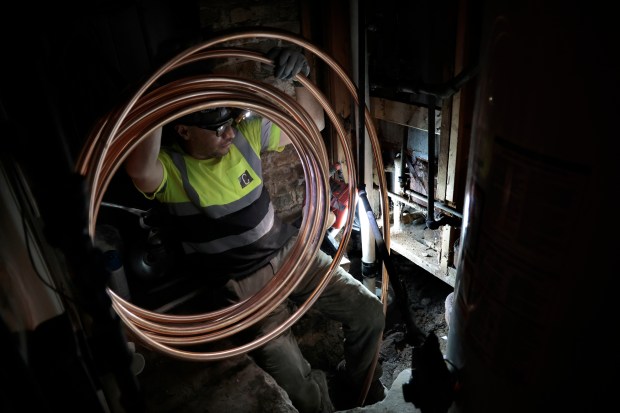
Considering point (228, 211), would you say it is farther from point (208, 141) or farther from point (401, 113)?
point (401, 113)

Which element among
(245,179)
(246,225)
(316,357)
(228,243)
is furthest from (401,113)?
(316,357)

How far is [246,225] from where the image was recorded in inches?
85.4

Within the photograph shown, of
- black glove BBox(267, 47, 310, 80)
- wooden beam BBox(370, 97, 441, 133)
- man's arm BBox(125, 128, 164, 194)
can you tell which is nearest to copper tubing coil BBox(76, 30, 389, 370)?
black glove BBox(267, 47, 310, 80)

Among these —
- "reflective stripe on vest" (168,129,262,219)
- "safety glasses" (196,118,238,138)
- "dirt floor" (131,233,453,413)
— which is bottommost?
"dirt floor" (131,233,453,413)

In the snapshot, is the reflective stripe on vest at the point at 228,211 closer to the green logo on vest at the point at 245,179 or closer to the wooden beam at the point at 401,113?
the green logo on vest at the point at 245,179

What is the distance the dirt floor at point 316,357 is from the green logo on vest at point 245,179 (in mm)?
876

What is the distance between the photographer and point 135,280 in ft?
8.27

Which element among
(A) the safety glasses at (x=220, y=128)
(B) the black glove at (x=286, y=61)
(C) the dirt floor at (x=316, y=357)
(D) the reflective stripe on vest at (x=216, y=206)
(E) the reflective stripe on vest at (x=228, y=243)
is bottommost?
(C) the dirt floor at (x=316, y=357)

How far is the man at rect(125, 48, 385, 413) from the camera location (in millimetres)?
1916

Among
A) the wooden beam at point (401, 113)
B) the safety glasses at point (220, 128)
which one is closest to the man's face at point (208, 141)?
the safety glasses at point (220, 128)

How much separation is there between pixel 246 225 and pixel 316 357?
1.21 m

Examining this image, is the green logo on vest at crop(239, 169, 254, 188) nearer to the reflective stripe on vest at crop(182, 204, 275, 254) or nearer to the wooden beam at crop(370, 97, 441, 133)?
the reflective stripe on vest at crop(182, 204, 275, 254)

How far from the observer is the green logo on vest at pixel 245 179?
2.17 metres

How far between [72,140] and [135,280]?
1011mm
